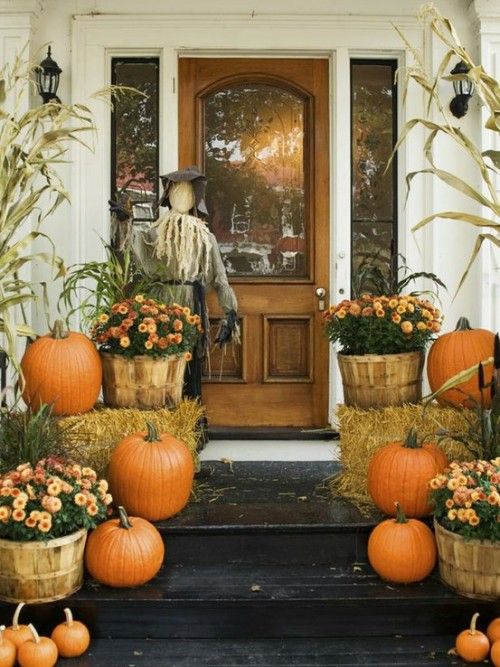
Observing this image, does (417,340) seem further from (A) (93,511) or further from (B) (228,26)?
(B) (228,26)

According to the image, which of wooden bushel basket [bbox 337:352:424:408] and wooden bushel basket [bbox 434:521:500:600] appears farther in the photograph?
wooden bushel basket [bbox 337:352:424:408]

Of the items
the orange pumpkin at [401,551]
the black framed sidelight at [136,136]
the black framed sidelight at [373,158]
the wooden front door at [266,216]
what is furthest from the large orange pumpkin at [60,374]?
the black framed sidelight at [373,158]

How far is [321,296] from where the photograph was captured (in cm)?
487

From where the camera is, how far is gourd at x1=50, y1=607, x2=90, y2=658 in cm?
268

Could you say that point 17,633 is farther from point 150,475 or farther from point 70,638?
point 150,475

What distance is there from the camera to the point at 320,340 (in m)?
4.89

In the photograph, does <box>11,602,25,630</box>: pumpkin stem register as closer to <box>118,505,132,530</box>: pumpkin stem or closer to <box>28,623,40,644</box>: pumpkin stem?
<box>28,623,40,644</box>: pumpkin stem

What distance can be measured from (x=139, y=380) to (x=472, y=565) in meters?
1.55

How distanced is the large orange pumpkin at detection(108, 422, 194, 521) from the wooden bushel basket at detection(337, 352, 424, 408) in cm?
83

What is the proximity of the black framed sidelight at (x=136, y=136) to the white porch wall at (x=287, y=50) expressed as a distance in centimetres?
10

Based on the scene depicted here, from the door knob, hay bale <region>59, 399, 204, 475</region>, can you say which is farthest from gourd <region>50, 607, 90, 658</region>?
the door knob

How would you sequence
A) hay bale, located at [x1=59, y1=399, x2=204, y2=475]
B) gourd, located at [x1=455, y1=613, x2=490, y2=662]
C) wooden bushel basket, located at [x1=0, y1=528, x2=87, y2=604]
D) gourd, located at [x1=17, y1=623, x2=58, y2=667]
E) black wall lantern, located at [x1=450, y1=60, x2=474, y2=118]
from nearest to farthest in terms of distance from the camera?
gourd, located at [x1=17, y1=623, x2=58, y2=667]
gourd, located at [x1=455, y1=613, x2=490, y2=662]
wooden bushel basket, located at [x1=0, y1=528, x2=87, y2=604]
hay bale, located at [x1=59, y1=399, x2=204, y2=475]
black wall lantern, located at [x1=450, y1=60, x2=474, y2=118]

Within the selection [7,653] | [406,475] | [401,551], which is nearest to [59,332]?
[7,653]

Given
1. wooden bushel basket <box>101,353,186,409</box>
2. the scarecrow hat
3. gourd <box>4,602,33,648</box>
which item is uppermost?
the scarecrow hat
